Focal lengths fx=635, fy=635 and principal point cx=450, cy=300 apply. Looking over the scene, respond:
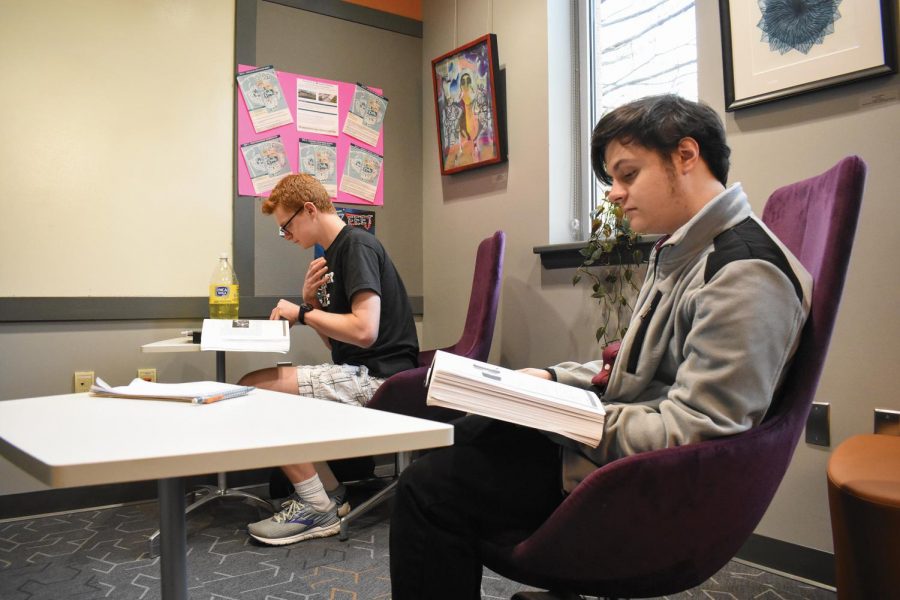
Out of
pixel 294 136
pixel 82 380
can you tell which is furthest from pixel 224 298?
pixel 294 136

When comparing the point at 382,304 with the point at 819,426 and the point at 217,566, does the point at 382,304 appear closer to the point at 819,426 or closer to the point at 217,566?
the point at 217,566

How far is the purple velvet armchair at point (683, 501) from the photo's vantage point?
34.6 inches

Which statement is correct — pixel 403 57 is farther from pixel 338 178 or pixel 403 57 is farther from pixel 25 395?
pixel 25 395

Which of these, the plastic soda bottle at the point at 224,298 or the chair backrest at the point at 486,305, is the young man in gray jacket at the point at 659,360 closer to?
the chair backrest at the point at 486,305

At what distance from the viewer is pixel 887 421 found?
1.63 meters

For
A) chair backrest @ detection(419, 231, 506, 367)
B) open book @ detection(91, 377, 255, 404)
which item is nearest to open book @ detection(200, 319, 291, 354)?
chair backrest @ detection(419, 231, 506, 367)

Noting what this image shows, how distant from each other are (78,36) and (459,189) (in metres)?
1.73

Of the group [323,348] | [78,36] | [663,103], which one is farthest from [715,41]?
[78,36]

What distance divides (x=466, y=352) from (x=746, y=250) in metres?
1.46

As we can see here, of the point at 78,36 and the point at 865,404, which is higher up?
the point at 78,36

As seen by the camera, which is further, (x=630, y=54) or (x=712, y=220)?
(x=630, y=54)

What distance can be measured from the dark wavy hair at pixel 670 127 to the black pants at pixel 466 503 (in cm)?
56

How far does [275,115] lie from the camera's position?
2.98 m

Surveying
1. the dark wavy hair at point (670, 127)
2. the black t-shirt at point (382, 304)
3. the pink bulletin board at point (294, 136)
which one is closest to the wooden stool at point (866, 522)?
the dark wavy hair at point (670, 127)
